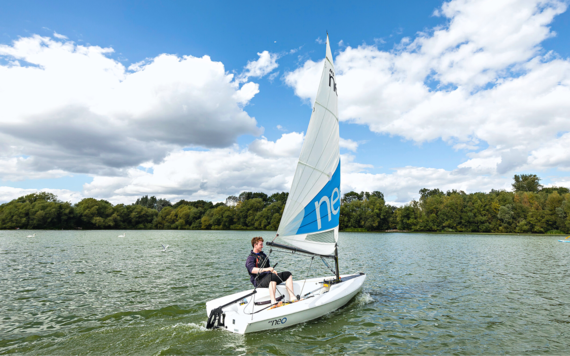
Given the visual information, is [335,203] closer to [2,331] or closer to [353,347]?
[353,347]

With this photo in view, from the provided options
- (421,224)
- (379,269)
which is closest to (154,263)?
(379,269)

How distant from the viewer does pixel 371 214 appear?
7750cm

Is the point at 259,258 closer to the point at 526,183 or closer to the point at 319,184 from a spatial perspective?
the point at 319,184

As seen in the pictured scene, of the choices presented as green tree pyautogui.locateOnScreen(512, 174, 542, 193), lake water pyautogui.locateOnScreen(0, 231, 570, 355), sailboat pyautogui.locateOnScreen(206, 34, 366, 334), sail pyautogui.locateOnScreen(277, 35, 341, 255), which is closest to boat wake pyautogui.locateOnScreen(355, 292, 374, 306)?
lake water pyautogui.locateOnScreen(0, 231, 570, 355)

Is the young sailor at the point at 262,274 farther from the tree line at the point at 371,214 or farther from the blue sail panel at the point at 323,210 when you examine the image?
the tree line at the point at 371,214

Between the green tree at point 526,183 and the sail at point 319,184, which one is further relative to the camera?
the green tree at point 526,183

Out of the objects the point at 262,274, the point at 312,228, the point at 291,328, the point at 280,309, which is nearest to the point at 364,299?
the point at 312,228

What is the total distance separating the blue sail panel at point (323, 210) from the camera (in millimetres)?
8109

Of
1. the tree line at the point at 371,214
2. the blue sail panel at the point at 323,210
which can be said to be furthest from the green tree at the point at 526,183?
the blue sail panel at the point at 323,210

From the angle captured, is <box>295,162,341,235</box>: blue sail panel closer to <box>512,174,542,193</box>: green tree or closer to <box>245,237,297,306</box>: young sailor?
<box>245,237,297,306</box>: young sailor

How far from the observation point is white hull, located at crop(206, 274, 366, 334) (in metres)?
6.23

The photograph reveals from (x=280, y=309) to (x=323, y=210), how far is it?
2.96 metres

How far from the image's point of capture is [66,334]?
648cm

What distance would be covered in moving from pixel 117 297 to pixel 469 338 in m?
9.84
